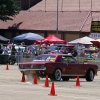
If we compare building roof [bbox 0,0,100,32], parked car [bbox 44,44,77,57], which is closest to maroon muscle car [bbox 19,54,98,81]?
parked car [bbox 44,44,77,57]

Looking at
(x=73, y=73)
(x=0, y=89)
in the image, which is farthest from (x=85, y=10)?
(x=0, y=89)

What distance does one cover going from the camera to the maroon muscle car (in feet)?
82.6

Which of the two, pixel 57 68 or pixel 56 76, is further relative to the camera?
pixel 56 76

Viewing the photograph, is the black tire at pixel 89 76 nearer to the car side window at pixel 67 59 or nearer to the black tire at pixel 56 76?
the car side window at pixel 67 59

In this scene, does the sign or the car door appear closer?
the car door

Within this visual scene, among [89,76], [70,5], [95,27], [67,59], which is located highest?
[70,5]

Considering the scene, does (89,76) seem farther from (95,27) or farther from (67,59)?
(95,27)

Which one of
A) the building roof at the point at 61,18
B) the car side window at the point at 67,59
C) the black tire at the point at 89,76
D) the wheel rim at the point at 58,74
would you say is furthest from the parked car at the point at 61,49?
the building roof at the point at 61,18

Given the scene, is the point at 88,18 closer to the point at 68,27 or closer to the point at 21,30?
the point at 68,27

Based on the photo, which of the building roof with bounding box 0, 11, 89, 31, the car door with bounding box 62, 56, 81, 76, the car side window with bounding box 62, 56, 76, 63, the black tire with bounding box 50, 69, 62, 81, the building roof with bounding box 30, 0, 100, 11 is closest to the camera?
the black tire with bounding box 50, 69, 62, 81

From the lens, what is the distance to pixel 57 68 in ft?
84.4

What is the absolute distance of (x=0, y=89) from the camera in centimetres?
1989

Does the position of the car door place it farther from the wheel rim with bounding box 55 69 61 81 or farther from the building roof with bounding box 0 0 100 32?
the building roof with bounding box 0 0 100 32

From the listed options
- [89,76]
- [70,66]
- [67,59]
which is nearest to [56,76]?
[70,66]
